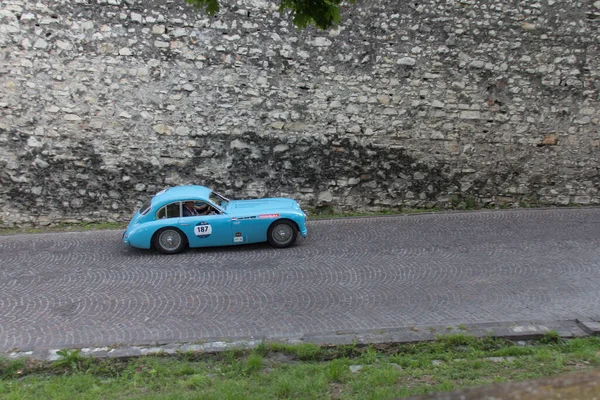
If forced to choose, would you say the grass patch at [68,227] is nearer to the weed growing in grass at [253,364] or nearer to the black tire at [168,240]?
the black tire at [168,240]

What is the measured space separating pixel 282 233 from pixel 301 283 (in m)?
1.65

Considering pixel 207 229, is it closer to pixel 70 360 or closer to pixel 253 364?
pixel 70 360

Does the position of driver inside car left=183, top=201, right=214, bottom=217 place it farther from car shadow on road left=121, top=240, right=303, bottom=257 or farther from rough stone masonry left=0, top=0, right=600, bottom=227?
rough stone masonry left=0, top=0, right=600, bottom=227

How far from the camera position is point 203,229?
26.1 ft

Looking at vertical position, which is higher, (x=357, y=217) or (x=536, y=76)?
(x=536, y=76)

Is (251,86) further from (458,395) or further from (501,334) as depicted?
(458,395)

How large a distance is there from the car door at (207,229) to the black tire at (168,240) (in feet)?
0.43

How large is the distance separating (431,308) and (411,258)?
6.23 feet

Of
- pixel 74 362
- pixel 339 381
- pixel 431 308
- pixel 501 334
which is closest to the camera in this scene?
pixel 339 381

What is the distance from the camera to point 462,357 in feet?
14.8

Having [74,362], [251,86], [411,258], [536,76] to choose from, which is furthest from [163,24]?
[536,76]

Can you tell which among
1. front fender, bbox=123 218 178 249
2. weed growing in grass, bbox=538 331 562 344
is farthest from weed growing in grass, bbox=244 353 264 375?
front fender, bbox=123 218 178 249

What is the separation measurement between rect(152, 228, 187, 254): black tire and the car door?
13 cm

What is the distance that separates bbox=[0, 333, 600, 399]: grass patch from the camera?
12.8 feet
